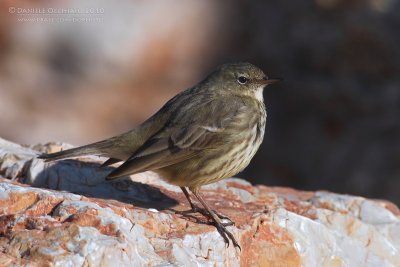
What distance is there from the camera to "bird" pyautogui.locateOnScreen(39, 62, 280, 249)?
20.0ft

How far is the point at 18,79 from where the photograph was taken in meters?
11.0

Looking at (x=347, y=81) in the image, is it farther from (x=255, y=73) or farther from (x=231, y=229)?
(x=231, y=229)

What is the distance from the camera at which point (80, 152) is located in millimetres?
5988

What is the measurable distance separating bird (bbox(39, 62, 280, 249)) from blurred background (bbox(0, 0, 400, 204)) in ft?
12.9

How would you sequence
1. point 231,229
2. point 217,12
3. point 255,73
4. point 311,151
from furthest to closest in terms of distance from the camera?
point 217,12 → point 311,151 → point 255,73 → point 231,229

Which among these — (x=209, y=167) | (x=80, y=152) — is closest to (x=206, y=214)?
(x=209, y=167)

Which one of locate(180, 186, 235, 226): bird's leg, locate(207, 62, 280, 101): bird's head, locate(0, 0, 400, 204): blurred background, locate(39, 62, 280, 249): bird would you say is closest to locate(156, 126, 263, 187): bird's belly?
locate(39, 62, 280, 249): bird

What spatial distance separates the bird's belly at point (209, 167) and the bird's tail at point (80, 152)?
0.53 m

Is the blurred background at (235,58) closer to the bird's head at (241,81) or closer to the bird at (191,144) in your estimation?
the bird's head at (241,81)

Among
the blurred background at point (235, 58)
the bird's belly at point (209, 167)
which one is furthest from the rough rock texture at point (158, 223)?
the blurred background at point (235, 58)

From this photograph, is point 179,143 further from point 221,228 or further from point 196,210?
point 221,228

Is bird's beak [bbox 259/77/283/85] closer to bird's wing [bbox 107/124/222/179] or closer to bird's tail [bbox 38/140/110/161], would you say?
bird's wing [bbox 107/124/222/179]

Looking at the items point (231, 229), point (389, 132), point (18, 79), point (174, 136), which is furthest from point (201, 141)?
point (18, 79)

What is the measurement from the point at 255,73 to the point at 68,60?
461cm
